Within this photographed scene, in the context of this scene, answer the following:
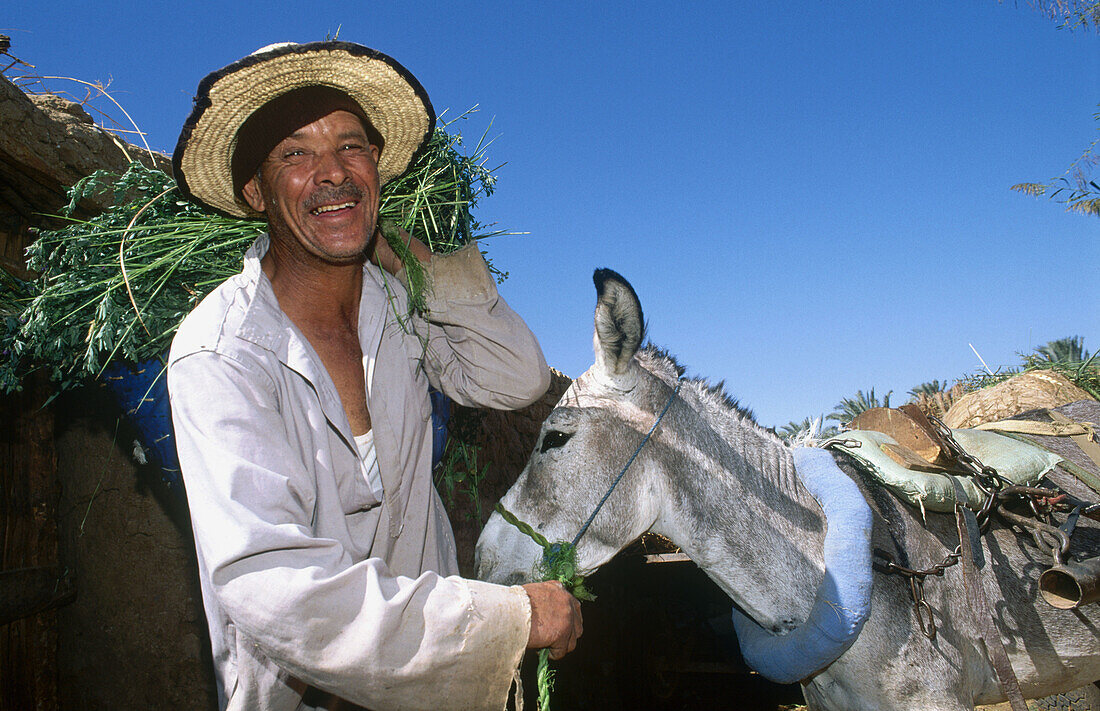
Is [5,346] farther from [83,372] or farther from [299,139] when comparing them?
[299,139]

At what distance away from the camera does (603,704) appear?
502cm

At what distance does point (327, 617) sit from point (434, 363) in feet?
4.39

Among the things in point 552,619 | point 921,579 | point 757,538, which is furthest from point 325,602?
point 921,579

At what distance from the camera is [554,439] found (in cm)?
265

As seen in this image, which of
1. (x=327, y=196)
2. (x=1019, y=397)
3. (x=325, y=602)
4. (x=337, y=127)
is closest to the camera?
(x=325, y=602)

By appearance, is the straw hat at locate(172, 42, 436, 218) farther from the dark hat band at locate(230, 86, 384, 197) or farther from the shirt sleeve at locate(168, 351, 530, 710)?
the shirt sleeve at locate(168, 351, 530, 710)

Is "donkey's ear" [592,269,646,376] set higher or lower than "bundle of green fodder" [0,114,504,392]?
lower

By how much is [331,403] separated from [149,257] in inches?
45.0

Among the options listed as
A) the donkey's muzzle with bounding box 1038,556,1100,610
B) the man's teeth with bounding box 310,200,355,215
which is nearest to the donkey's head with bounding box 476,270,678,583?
the man's teeth with bounding box 310,200,355,215

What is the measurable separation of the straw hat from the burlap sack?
14.9ft

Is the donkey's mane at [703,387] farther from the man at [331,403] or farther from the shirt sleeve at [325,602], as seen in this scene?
the shirt sleeve at [325,602]

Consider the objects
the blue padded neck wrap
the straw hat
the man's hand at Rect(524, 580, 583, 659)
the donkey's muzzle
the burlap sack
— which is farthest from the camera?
the burlap sack

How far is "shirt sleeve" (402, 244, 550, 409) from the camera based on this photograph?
2.39m

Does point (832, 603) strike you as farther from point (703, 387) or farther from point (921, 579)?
point (703, 387)
